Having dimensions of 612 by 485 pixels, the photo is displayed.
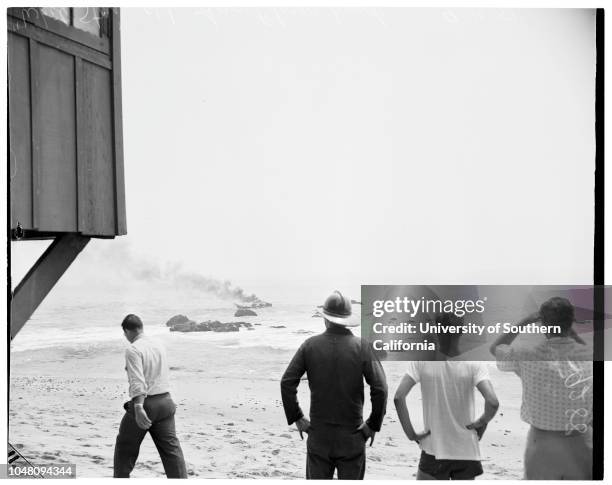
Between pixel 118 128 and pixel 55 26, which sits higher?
pixel 55 26

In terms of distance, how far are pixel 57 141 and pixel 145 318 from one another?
37.4 inches

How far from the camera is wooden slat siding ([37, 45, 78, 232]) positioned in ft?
13.4

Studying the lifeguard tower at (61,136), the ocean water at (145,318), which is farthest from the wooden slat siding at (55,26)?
the ocean water at (145,318)

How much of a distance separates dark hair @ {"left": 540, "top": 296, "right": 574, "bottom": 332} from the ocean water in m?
0.88

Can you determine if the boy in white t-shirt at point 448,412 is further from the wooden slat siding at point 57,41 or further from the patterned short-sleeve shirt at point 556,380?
the wooden slat siding at point 57,41

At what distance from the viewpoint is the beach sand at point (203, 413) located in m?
4.02

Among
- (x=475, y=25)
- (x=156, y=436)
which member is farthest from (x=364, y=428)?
(x=475, y=25)

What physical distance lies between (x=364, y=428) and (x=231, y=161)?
1.40 metres

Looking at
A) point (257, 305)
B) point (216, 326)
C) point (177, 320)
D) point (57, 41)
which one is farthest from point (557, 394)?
point (57, 41)

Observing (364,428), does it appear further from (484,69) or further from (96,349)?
(484,69)

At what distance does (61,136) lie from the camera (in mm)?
4105

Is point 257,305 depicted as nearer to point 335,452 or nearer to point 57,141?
point 335,452

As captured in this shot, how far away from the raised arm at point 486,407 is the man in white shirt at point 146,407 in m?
1.40

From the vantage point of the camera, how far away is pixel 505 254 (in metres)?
3.98
